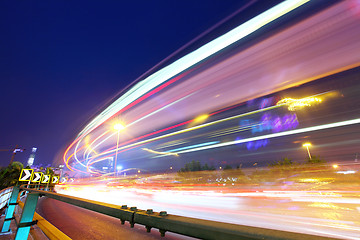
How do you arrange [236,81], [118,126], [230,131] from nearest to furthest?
[236,81] < [230,131] < [118,126]

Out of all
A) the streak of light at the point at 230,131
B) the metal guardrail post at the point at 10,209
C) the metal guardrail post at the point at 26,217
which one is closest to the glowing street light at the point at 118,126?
the streak of light at the point at 230,131

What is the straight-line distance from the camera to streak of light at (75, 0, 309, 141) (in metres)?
6.32

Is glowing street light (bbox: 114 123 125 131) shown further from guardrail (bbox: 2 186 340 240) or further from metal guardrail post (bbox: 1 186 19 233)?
guardrail (bbox: 2 186 340 240)

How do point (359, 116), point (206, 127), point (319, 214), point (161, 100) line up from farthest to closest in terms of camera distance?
point (206, 127) < point (161, 100) < point (359, 116) < point (319, 214)

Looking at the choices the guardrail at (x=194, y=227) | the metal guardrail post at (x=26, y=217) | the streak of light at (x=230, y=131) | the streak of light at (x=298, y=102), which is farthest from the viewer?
the streak of light at (x=230, y=131)

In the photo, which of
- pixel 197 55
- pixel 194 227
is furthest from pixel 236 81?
pixel 194 227

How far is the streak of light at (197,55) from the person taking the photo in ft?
20.7

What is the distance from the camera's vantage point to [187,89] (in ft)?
35.7

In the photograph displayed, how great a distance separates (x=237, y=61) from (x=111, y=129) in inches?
628

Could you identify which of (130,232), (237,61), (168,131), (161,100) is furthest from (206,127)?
(130,232)

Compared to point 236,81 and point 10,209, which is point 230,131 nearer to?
point 236,81

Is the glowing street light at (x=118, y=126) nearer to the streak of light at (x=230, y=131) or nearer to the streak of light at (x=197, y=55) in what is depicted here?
the streak of light at (x=197, y=55)

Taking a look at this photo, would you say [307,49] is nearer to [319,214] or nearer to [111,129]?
[319,214]

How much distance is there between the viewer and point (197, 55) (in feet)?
30.0
